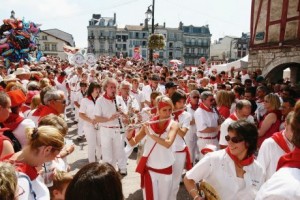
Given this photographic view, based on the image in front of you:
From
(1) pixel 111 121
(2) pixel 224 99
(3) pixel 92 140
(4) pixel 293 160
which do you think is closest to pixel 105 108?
(1) pixel 111 121

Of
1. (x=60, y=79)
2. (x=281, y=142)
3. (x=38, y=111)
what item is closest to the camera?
(x=281, y=142)

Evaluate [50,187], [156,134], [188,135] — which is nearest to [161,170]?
[156,134]

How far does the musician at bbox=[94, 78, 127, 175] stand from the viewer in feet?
20.4

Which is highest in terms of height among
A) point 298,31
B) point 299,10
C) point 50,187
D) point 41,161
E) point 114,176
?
point 299,10

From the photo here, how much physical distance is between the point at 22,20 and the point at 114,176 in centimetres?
1794

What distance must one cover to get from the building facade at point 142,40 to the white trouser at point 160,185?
284ft

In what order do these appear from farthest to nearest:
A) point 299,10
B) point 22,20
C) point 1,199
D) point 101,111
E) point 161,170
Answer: point 22,20, point 299,10, point 101,111, point 161,170, point 1,199

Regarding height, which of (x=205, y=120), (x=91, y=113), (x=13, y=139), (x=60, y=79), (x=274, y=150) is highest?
(x=60, y=79)

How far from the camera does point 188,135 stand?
22.6 feet

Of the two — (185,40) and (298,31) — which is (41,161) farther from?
(185,40)

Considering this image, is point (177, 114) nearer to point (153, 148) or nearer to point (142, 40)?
point (153, 148)

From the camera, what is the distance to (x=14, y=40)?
16391 mm

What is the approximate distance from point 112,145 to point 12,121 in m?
3.09

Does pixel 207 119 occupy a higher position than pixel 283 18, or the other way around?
pixel 283 18
